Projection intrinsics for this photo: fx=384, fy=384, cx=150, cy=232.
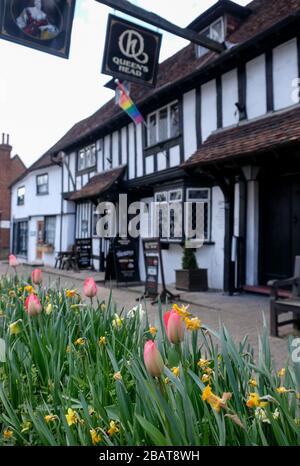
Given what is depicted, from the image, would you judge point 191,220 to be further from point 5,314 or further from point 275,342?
point 5,314

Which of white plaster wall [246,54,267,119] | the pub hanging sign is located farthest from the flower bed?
white plaster wall [246,54,267,119]

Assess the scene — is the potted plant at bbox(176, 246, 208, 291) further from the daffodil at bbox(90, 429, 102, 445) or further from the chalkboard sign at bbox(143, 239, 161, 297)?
the daffodil at bbox(90, 429, 102, 445)

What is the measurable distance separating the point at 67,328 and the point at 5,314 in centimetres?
61

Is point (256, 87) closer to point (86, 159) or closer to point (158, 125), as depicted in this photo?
point (158, 125)

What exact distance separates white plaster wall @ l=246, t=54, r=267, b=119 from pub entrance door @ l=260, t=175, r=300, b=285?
1.49 m

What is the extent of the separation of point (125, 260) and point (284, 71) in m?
5.73

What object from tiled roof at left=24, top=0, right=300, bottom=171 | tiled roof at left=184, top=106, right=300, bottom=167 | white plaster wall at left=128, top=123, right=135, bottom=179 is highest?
tiled roof at left=24, top=0, right=300, bottom=171

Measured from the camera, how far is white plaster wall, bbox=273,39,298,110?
7.08 meters

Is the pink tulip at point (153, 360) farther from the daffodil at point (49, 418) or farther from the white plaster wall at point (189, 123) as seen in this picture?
the white plaster wall at point (189, 123)

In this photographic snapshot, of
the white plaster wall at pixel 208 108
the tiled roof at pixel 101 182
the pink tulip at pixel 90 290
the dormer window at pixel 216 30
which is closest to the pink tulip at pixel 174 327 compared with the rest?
the pink tulip at pixel 90 290

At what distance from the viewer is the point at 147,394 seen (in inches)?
47.0

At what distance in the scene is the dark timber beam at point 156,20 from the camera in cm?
684

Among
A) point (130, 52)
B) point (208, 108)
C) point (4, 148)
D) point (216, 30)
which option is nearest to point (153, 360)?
point (130, 52)

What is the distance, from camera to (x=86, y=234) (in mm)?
15922
